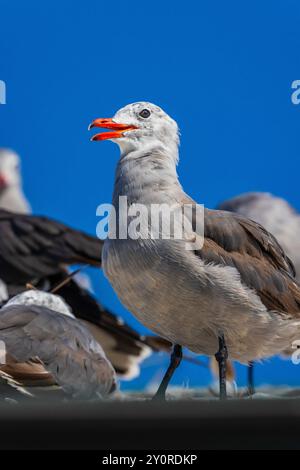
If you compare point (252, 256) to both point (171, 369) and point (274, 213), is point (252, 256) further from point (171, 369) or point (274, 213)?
point (274, 213)

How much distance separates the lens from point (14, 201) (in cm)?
263

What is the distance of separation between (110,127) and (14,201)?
1.08 metres

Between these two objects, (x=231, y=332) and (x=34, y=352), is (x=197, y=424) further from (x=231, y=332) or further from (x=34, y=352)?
(x=34, y=352)

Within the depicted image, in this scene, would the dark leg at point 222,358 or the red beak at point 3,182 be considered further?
the red beak at point 3,182

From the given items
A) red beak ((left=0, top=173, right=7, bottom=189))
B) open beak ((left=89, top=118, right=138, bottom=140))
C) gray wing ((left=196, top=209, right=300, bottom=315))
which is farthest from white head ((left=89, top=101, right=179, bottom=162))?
red beak ((left=0, top=173, right=7, bottom=189))

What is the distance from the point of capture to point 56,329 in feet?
6.13

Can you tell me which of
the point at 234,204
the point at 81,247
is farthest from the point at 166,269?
→ the point at 81,247

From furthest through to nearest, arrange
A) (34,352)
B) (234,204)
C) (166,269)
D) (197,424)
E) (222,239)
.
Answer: (234,204) < (34,352) < (222,239) < (166,269) < (197,424)

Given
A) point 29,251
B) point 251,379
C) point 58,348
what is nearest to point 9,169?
point 29,251

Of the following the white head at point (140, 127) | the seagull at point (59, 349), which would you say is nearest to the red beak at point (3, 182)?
the seagull at point (59, 349)

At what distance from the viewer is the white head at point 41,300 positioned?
2.14 m

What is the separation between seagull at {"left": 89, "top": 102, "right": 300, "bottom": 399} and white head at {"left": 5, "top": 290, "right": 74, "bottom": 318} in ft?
2.08

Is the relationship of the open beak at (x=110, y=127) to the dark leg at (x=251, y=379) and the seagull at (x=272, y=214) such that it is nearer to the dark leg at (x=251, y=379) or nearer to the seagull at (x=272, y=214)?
the seagull at (x=272, y=214)
